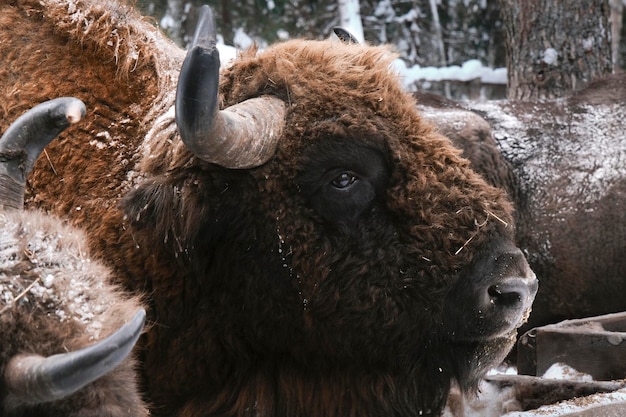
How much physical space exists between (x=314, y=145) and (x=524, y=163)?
3.81 meters

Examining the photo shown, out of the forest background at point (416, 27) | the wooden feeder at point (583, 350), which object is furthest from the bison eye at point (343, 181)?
the forest background at point (416, 27)

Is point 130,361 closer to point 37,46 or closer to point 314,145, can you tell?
point 314,145

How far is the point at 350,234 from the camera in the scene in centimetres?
448

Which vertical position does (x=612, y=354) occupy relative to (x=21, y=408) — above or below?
below

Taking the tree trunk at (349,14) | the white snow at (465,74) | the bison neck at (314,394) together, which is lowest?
the white snow at (465,74)

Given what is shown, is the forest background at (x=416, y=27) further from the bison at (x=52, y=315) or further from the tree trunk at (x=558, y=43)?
the bison at (x=52, y=315)

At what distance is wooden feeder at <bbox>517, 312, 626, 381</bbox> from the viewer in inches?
206

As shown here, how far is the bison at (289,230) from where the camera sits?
4.43 meters

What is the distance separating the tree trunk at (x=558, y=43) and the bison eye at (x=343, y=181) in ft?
18.6

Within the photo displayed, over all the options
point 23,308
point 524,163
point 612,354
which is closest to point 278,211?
point 23,308

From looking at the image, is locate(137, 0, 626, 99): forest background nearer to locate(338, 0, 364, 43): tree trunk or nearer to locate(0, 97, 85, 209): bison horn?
locate(338, 0, 364, 43): tree trunk

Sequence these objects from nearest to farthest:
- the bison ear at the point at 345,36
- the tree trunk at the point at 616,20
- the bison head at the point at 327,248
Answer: the bison head at the point at 327,248, the bison ear at the point at 345,36, the tree trunk at the point at 616,20

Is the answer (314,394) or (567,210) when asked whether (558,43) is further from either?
(314,394)

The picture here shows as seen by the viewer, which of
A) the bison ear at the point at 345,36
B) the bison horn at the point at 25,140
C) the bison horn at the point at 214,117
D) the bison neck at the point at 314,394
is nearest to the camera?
the bison horn at the point at 25,140
